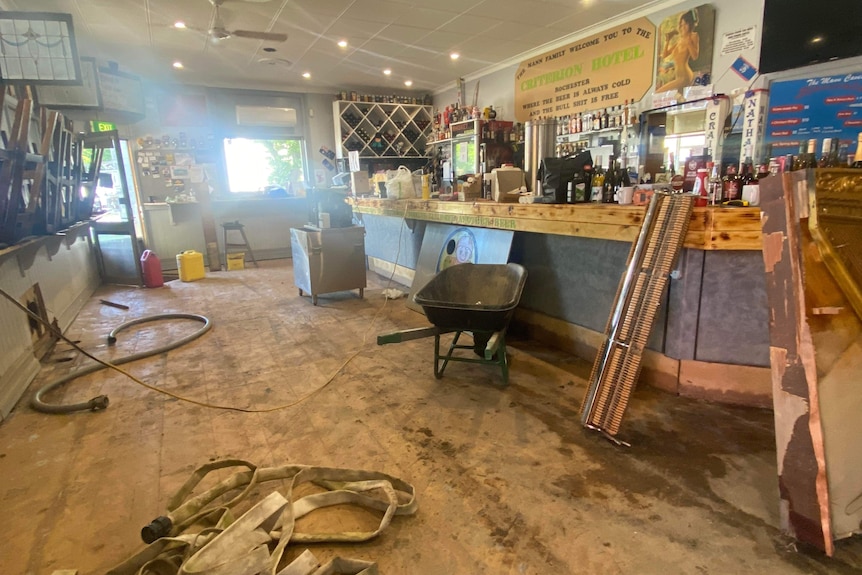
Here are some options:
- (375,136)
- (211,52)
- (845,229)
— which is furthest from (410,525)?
(375,136)

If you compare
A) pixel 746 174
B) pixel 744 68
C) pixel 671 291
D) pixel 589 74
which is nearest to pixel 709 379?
pixel 671 291

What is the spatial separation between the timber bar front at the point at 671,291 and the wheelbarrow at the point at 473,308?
0.46 m

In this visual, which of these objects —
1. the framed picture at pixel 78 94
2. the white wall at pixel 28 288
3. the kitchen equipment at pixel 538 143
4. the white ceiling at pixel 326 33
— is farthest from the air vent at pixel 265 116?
the kitchen equipment at pixel 538 143

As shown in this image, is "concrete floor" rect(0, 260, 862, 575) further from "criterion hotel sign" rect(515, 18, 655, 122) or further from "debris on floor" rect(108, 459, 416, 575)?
"criterion hotel sign" rect(515, 18, 655, 122)

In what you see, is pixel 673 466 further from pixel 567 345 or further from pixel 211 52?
pixel 211 52

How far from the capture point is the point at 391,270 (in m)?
5.59

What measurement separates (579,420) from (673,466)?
0.48 m

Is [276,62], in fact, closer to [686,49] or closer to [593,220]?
[686,49]

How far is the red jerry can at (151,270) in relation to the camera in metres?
5.55

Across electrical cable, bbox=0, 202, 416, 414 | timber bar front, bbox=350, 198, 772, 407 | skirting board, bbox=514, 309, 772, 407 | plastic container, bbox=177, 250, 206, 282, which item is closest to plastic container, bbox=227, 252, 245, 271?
plastic container, bbox=177, 250, 206, 282

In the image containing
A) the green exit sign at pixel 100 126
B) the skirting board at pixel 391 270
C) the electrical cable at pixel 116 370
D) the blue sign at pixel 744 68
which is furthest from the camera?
the green exit sign at pixel 100 126

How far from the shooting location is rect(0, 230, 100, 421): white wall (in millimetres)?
2664

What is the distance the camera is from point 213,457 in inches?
81.0

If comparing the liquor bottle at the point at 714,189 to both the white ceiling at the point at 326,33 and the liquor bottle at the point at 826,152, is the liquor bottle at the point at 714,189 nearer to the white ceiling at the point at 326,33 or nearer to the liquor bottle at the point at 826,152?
the liquor bottle at the point at 826,152
